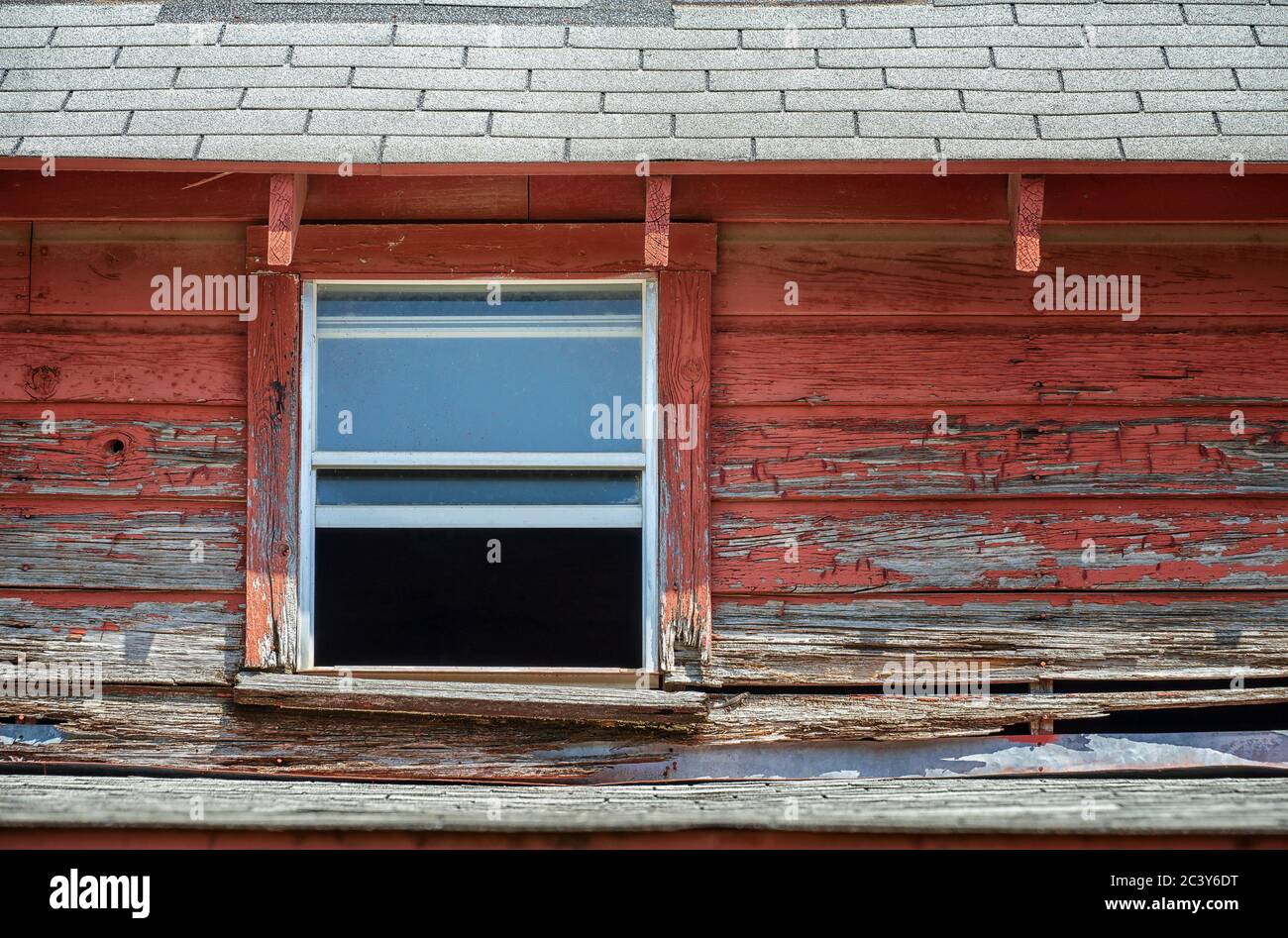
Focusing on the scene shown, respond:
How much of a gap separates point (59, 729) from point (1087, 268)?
3.63 m

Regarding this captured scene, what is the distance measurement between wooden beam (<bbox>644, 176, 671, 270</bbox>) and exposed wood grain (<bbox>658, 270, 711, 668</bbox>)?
320mm

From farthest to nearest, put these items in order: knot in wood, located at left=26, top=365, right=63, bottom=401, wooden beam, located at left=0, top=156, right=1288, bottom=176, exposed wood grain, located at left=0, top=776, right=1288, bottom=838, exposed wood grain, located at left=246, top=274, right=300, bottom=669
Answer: knot in wood, located at left=26, top=365, right=63, bottom=401 → exposed wood grain, located at left=246, top=274, right=300, bottom=669 → wooden beam, located at left=0, top=156, right=1288, bottom=176 → exposed wood grain, located at left=0, top=776, right=1288, bottom=838

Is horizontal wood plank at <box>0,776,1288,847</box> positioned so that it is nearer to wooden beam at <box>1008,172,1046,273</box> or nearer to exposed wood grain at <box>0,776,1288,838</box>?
exposed wood grain at <box>0,776,1288,838</box>

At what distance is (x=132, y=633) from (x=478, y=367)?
1.40 metres

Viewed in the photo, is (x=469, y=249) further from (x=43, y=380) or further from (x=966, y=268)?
(x=966, y=268)

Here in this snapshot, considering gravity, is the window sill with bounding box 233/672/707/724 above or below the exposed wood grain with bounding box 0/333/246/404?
below

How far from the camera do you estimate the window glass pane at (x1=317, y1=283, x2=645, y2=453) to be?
3.84 metres

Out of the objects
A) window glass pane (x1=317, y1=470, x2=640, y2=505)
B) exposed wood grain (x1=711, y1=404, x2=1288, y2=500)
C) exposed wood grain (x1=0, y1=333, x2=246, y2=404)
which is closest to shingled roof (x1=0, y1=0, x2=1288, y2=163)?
exposed wood grain (x1=0, y1=333, x2=246, y2=404)

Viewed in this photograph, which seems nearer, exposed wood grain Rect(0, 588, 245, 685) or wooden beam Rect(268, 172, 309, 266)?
wooden beam Rect(268, 172, 309, 266)

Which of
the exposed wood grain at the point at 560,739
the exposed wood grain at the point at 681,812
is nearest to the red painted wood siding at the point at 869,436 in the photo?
the exposed wood grain at the point at 560,739

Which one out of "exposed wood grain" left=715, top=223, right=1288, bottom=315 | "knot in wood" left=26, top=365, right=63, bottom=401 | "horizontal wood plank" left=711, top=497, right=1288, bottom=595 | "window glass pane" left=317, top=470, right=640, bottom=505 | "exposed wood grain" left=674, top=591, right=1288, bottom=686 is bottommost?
"exposed wood grain" left=674, top=591, right=1288, bottom=686

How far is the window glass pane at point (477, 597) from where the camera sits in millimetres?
3781

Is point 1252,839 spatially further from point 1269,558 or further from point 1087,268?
point 1087,268

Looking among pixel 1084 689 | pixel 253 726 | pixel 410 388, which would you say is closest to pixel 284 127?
pixel 410 388
